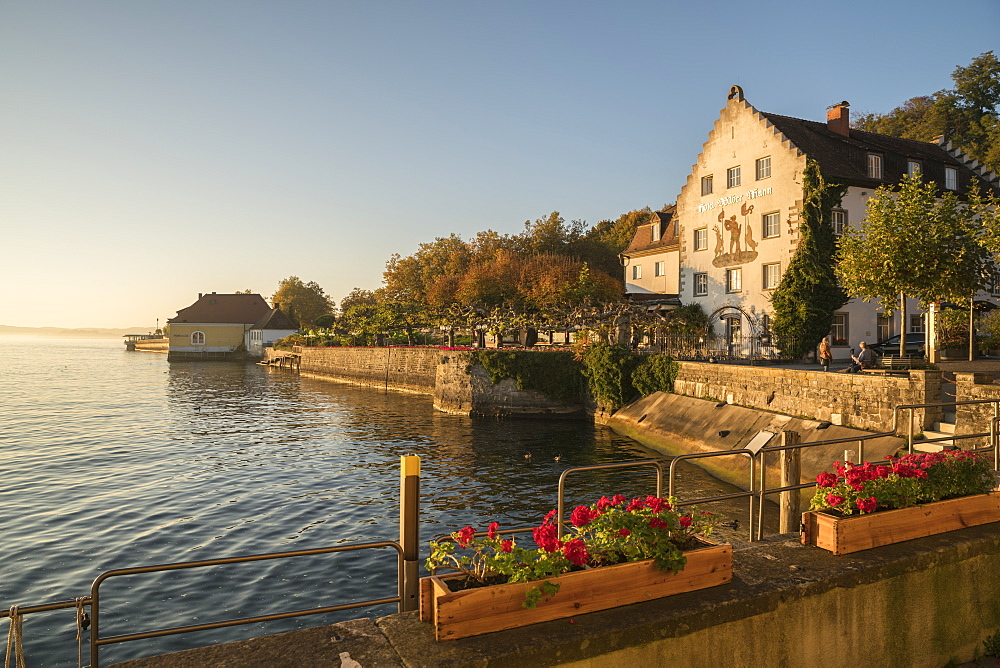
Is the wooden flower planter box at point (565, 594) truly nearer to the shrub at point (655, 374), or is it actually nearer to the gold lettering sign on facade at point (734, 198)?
the shrub at point (655, 374)

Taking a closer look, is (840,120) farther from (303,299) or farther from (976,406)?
(303,299)

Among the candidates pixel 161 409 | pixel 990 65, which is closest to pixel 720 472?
pixel 161 409

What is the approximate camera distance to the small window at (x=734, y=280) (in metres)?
38.3

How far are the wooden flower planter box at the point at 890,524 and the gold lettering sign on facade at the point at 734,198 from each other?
3284 centimetres

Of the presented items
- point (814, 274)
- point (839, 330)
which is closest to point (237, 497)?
point (814, 274)

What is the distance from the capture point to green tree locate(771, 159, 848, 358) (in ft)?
109

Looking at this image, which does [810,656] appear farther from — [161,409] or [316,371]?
[316,371]

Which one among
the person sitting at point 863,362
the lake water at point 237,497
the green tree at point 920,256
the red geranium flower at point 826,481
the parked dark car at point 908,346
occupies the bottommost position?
the lake water at point 237,497

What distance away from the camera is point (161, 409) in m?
42.9

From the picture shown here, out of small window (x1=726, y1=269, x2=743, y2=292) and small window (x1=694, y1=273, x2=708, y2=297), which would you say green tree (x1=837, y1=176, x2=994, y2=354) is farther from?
small window (x1=694, y1=273, x2=708, y2=297)

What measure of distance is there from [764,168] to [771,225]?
332 centimetres

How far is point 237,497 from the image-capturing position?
Answer: 65.3 ft

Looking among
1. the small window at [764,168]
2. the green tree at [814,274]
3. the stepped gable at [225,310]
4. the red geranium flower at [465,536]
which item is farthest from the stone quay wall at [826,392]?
the stepped gable at [225,310]

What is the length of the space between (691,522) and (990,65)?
263 ft
